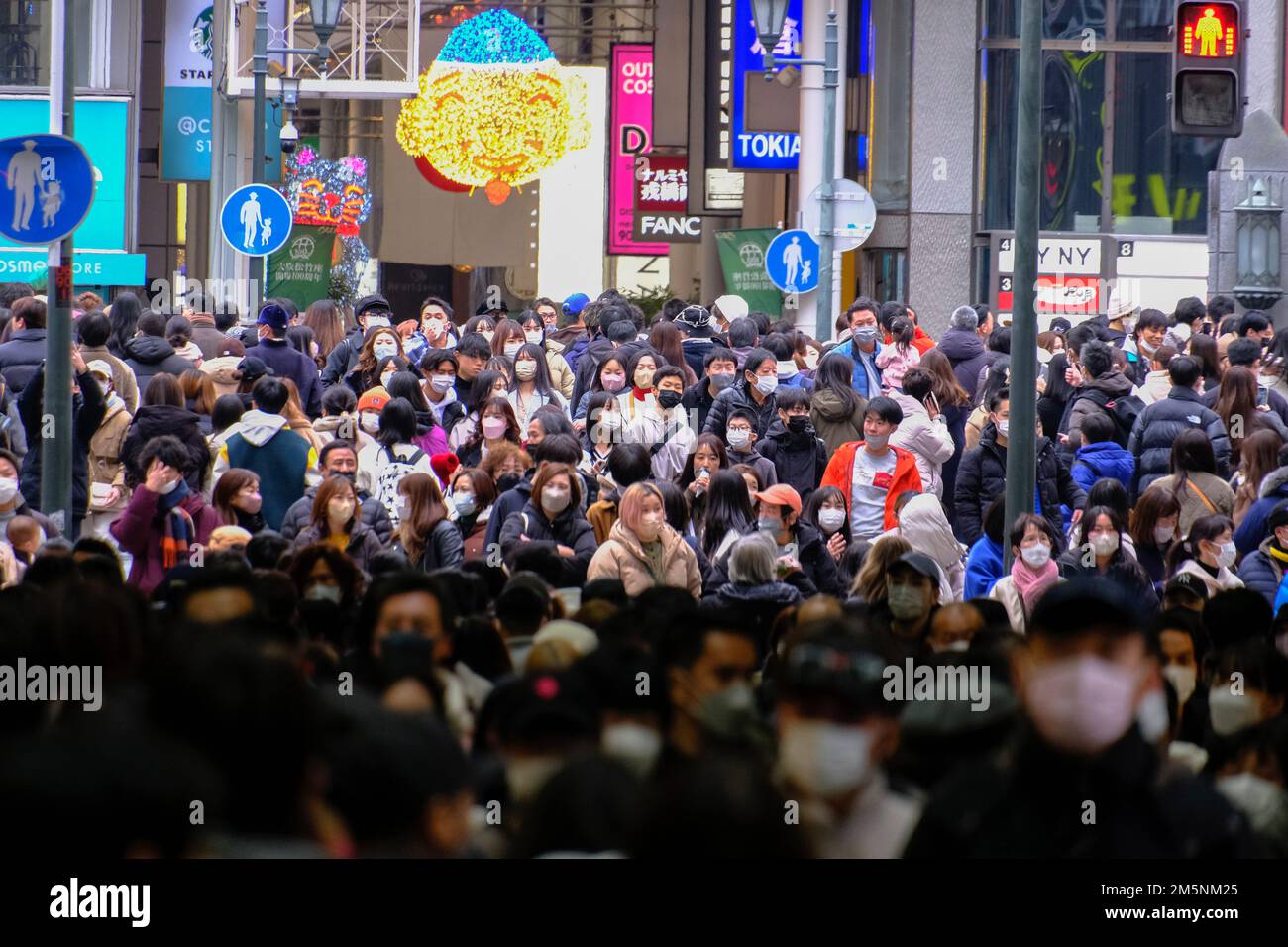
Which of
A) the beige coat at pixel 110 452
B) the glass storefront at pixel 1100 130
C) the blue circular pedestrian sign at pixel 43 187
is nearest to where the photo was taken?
the blue circular pedestrian sign at pixel 43 187

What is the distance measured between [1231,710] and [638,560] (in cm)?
415

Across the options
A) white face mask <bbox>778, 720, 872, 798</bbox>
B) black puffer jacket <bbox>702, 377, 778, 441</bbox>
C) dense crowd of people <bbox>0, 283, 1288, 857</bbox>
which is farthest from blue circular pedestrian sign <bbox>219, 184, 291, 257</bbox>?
white face mask <bbox>778, 720, 872, 798</bbox>

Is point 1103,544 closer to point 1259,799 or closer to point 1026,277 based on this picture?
point 1026,277

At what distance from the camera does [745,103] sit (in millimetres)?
29562

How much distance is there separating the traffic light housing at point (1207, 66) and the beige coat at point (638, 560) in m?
4.81

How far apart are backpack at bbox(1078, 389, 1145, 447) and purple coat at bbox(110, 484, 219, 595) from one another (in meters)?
6.25

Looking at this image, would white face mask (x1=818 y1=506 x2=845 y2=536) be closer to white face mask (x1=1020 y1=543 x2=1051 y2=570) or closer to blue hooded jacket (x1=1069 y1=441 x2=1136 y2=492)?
white face mask (x1=1020 y1=543 x2=1051 y2=570)

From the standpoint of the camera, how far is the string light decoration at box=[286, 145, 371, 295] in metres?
40.0

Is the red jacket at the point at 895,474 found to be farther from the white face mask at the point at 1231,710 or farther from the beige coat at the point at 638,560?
the white face mask at the point at 1231,710

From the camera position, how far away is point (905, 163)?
3078 centimetres

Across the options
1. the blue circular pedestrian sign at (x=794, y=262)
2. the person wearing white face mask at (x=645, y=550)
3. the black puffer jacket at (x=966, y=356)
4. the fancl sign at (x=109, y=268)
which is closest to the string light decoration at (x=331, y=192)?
the fancl sign at (x=109, y=268)

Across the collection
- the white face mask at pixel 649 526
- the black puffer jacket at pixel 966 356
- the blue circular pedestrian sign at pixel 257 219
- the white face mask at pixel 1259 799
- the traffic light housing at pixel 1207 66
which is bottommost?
the white face mask at pixel 1259 799

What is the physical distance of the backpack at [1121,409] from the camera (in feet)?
47.4
